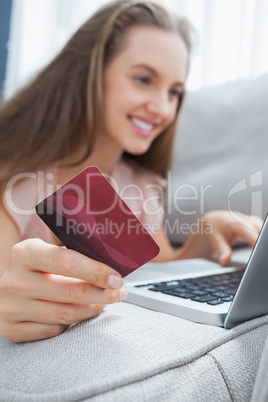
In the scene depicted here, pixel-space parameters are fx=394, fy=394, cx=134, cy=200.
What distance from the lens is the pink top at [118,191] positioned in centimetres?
84

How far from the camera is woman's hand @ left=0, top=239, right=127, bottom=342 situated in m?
0.36

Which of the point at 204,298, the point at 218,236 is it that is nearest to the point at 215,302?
the point at 204,298

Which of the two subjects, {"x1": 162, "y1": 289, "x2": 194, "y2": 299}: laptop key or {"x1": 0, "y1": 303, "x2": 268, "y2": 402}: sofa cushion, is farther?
{"x1": 162, "y1": 289, "x2": 194, "y2": 299}: laptop key

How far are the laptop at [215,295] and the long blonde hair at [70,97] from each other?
0.49 meters

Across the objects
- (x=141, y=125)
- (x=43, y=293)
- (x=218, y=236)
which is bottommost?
(x=218, y=236)

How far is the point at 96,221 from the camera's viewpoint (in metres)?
0.34

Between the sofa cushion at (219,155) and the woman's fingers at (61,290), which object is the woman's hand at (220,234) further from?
the woman's fingers at (61,290)

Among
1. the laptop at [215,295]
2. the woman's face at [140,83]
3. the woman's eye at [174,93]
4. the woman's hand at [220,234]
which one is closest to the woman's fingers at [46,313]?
the laptop at [215,295]

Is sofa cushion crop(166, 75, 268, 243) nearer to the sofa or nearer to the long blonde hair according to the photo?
the long blonde hair

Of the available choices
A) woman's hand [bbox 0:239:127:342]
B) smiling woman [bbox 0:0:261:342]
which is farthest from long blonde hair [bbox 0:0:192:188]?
woman's hand [bbox 0:239:127:342]

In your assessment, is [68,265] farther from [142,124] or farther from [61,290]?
[142,124]

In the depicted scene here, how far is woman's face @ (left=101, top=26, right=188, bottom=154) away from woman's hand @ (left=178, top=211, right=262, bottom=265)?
309mm

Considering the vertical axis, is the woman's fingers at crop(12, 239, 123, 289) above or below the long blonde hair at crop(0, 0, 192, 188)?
below

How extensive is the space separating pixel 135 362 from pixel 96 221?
0.12m
